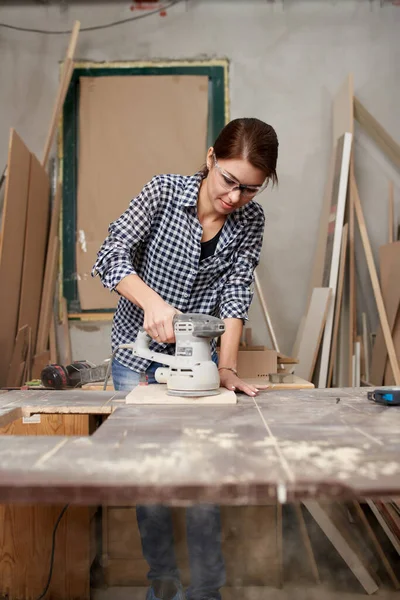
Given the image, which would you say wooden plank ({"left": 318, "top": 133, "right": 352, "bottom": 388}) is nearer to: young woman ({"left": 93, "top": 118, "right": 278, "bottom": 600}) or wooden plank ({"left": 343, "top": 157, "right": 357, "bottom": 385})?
wooden plank ({"left": 343, "top": 157, "right": 357, "bottom": 385})

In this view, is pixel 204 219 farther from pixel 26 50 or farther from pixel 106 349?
pixel 26 50

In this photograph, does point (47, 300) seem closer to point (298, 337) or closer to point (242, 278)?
point (298, 337)

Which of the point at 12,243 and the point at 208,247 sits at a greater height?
the point at 12,243

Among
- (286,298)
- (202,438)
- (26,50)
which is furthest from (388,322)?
(26,50)

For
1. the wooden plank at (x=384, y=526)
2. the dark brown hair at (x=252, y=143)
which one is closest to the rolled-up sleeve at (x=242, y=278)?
the dark brown hair at (x=252, y=143)

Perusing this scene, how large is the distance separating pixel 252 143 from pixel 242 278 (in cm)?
48

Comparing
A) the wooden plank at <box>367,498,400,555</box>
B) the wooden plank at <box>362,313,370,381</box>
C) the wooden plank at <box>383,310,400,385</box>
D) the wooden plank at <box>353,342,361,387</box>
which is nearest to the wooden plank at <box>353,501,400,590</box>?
the wooden plank at <box>367,498,400,555</box>

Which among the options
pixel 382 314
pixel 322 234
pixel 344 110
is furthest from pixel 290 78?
pixel 382 314

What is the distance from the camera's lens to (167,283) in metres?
1.78

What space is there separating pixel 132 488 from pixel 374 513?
859 millimetres

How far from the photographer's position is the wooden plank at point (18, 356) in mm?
2841

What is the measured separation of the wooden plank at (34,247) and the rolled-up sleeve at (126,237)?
1.56 m

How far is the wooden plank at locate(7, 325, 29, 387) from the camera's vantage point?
284cm

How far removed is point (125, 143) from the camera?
3.66 metres
